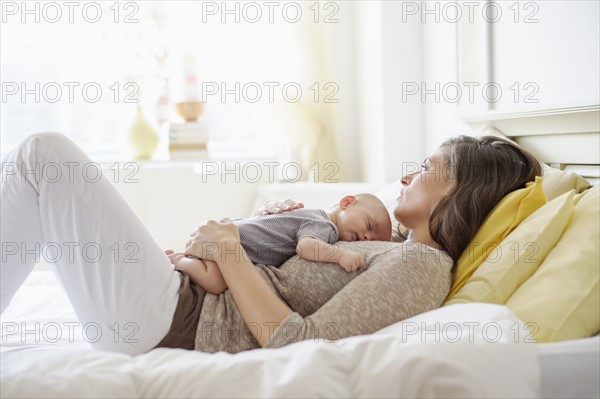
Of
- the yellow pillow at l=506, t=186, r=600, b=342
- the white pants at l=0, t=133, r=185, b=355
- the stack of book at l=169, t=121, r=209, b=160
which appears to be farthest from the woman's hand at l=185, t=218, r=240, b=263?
the stack of book at l=169, t=121, r=209, b=160

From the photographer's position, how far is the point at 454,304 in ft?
4.26

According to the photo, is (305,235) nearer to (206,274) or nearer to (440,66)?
(206,274)

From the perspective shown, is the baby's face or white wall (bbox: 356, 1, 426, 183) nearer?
the baby's face

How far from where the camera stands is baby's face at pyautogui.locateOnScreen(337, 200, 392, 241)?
5.34ft

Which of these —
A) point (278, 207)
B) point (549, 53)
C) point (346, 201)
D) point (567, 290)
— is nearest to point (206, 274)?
point (278, 207)

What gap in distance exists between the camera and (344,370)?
42.1 inches

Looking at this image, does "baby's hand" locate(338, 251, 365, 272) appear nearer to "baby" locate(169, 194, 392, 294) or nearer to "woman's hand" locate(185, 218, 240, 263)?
"baby" locate(169, 194, 392, 294)

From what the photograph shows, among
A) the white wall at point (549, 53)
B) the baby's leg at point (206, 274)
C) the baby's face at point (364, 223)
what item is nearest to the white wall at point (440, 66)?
the white wall at point (549, 53)

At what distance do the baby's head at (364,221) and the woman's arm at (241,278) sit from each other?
298 mm

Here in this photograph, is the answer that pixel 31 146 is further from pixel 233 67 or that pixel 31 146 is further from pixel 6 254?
pixel 233 67

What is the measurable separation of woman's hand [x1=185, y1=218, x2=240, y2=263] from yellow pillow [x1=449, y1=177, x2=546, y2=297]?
485 millimetres

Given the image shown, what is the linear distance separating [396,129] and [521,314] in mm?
2049

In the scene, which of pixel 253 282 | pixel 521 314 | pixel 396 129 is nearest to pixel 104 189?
pixel 253 282

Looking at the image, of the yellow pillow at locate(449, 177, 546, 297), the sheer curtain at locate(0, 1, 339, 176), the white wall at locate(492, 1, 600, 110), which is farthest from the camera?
the sheer curtain at locate(0, 1, 339, 176)
